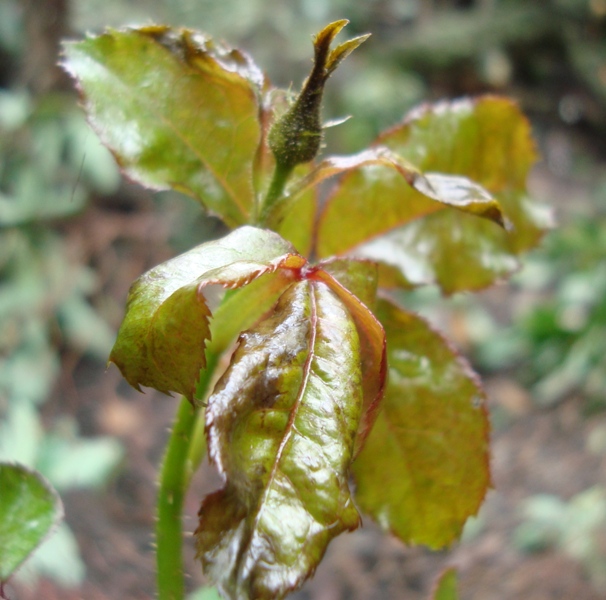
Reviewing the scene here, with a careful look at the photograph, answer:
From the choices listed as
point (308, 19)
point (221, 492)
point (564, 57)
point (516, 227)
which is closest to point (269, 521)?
point (221, 492)

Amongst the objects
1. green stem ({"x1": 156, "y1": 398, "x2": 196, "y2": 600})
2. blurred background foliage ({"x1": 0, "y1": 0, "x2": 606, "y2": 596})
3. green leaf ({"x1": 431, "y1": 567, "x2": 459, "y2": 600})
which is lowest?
blurred background foliage ({"x1": 0, "y1": 0, "x2": 606, "y2": 596})

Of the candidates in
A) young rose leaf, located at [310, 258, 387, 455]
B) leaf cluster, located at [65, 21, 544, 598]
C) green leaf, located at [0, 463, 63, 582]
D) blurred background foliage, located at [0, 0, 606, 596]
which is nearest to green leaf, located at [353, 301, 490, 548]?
leaf cluster, located at [65, 21, 544, 598]

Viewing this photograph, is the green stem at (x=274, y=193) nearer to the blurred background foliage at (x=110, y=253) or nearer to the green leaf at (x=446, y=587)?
the green leaf at (x=446, y=587)

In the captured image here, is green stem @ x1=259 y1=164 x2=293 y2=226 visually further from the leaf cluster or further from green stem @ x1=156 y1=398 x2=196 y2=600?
green stem @ x1=156 y1=398 x2=196 y2=600

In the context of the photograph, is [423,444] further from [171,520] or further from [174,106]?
[174,106]

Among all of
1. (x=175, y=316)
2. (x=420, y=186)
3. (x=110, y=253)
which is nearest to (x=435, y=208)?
(x=420, y=186)

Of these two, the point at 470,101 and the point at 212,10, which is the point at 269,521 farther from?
the point at 212,10

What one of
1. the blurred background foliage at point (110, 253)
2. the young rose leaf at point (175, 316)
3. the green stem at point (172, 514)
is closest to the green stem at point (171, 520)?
the green stem at point (172, 514)
